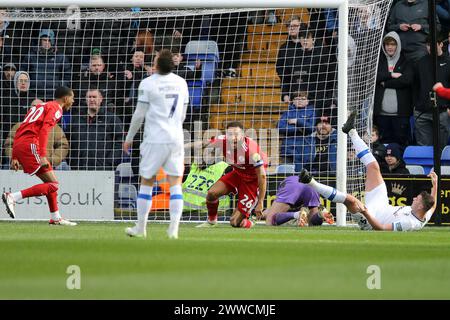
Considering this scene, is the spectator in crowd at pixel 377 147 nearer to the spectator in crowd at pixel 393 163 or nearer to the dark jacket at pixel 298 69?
the spectator in crowd at pixel 393 163

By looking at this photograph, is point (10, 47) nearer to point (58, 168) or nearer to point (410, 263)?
point (58, 168)

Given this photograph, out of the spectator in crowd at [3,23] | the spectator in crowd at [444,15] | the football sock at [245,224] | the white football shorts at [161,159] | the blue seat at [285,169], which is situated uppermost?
the spectator in crowd at [444,15]

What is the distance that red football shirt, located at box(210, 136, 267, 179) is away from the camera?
17359mm

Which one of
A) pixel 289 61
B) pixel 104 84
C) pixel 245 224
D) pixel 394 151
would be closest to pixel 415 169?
pixel 394 151

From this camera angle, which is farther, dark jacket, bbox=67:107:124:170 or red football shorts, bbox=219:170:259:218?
dark jacket, bbox=67:107:124:170

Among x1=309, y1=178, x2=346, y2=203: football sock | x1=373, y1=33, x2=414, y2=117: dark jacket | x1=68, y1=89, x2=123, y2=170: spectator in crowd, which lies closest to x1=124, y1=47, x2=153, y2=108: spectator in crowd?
x1=68, y1=89, x2=123, y2=170: spectator in crowd

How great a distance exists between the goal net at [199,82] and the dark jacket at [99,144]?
2 cm

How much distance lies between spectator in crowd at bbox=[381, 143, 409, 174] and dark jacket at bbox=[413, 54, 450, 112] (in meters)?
1.19

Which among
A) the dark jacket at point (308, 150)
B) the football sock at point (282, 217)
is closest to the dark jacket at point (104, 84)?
the dark jacket at point (308, 150)

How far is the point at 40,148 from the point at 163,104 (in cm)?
498

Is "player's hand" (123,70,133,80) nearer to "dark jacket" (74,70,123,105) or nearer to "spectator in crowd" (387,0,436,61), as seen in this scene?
"dark jacket" (74,70,123,105)

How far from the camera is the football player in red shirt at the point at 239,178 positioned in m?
17.5

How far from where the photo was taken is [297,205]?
750 inches
